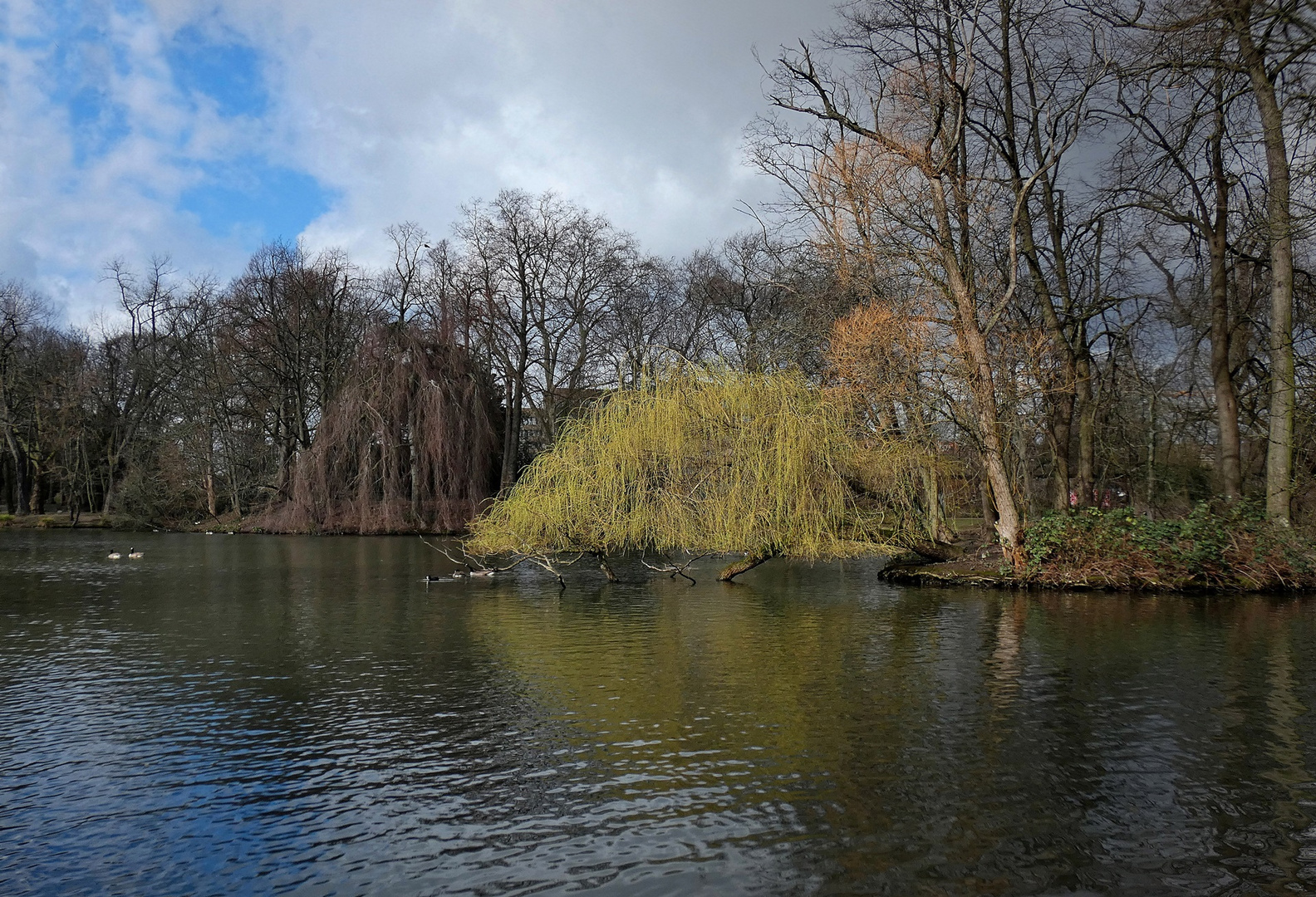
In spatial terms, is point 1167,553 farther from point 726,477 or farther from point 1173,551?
point 726,477

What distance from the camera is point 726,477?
17.4 metres

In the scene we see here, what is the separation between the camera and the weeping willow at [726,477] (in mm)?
17047

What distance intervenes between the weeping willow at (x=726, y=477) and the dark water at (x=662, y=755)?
3.36 m

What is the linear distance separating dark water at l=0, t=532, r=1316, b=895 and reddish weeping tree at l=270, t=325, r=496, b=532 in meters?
21.0

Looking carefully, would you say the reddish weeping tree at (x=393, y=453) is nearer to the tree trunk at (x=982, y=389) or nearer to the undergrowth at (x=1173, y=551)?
the tree trunk at (x=982, y=389)

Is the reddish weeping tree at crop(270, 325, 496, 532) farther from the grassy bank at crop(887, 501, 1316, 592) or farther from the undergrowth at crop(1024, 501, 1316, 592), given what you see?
the undergrowth at crop(1024, 501, 1316, 592)

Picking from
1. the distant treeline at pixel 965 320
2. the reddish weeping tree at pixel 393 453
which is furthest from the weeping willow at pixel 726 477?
the reddish weeping tree at pixel 393 453

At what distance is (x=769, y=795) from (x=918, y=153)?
14713mm

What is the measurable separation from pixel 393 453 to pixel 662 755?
29.8 meters

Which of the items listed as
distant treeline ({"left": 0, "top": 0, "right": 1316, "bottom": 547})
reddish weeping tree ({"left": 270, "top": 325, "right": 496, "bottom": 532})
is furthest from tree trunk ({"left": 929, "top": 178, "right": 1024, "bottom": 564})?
reddish weeping tree ({"left": 270, "top": 325, "right": 496, "bottom": 532})

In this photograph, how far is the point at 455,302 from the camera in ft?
128

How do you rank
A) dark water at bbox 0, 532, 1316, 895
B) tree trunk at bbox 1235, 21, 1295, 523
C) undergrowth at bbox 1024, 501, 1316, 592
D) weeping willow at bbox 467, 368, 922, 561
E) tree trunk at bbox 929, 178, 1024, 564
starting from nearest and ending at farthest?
1. dark water at bbox 0, 532, 1316, 895
2. tree trunk at bbox 1235, 21, 1295, 523
3. undergrowth at bbox 1024, 501, 1316, 592
4. weeping willow at bbox 467, 368, 922, 561
5. tree trunk at bbox 929, 178, 1024, 564

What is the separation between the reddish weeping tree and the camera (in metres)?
35.0

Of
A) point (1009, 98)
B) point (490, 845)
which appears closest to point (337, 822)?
point (490, 845)
